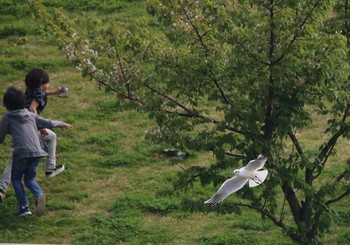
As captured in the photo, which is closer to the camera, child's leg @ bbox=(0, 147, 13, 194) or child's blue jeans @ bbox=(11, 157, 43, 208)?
child's blue jeans @ bbox=(11, 157, 43, 208)

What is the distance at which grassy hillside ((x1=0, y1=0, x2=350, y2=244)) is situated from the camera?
8.55 m

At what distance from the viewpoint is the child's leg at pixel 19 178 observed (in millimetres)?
8633

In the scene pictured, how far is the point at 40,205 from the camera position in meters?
8.78

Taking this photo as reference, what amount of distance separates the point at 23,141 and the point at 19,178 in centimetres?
39

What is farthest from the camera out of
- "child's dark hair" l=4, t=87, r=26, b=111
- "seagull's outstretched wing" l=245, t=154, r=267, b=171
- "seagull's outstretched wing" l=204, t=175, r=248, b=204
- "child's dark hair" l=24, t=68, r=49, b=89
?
"child's dark hair" l=24, t=68, r=49, b=89

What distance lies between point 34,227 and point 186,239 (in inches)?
55.8

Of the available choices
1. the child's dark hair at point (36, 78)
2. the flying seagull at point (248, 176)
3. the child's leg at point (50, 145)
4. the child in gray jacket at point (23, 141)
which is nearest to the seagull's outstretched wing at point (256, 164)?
the flying seagull at point (248, 176)

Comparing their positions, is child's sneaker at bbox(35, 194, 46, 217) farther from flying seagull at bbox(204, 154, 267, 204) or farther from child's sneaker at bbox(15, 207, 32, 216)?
flying seagull at bbox(204, 154, 267, 204)

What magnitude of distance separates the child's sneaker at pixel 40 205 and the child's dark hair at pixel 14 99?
86 cm

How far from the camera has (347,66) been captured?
21.1 feet

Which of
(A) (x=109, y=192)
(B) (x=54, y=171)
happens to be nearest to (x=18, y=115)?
(B) (x=54, y=171)

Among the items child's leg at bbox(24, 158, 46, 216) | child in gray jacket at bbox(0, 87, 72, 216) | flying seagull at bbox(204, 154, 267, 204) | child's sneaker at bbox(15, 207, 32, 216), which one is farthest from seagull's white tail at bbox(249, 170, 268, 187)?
child's sneaker at bbox(15, 207, 32, 216)

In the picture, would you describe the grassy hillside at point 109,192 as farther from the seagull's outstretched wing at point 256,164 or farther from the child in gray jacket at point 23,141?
the seagull's outstretched wing at point 256,164

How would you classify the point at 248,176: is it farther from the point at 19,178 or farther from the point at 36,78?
the point at 36,78
